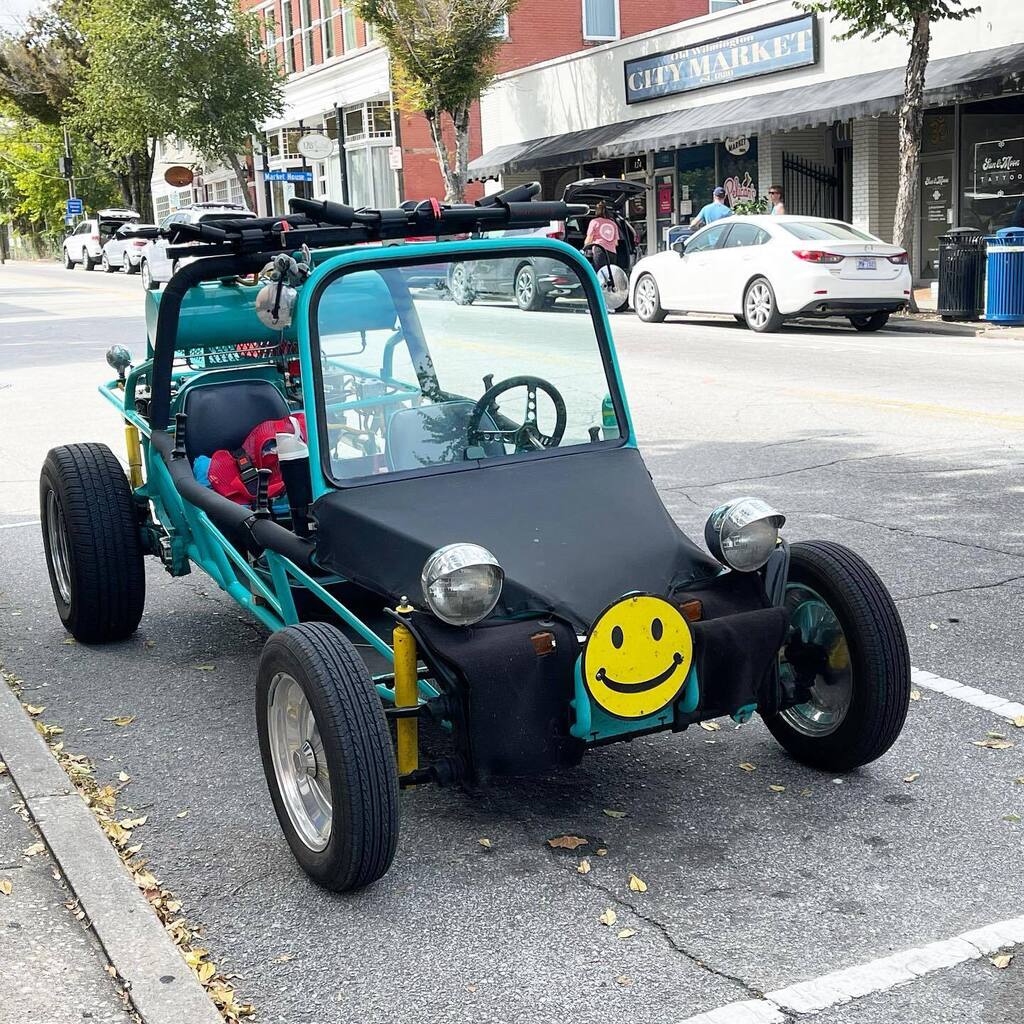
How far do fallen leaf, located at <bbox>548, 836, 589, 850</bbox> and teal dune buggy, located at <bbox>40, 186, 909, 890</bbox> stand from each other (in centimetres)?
32

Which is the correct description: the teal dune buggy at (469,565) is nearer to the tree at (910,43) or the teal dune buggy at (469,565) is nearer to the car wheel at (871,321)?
the car wheel at (871,321)

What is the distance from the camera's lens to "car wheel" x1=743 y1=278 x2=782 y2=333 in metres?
17.8

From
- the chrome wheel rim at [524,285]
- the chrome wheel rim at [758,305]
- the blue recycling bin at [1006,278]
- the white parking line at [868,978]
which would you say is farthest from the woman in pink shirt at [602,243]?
the blue recycling bin at [1006,278]

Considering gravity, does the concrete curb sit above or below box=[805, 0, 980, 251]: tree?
below

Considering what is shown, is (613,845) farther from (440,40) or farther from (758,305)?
(440,40)

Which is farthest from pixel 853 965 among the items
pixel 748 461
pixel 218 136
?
pixel 218 136

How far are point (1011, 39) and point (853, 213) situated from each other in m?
4.53

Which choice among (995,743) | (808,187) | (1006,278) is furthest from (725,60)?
(995,743)

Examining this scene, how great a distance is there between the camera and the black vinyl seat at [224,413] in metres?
5.57

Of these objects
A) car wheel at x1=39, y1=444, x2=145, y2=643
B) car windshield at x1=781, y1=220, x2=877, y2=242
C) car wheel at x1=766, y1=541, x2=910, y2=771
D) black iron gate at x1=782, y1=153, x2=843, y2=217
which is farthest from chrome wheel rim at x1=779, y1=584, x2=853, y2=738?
black iron gate at x1=782, y1=153, x2=843, y2=217

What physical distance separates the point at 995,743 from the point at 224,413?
317 centimetres

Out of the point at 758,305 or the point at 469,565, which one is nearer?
the point at 469,565

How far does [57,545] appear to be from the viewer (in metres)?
6.01

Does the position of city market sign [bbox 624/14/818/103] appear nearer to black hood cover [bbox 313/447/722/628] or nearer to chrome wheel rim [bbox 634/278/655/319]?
chrome wheel rim [bbox 634/278/655/319]
